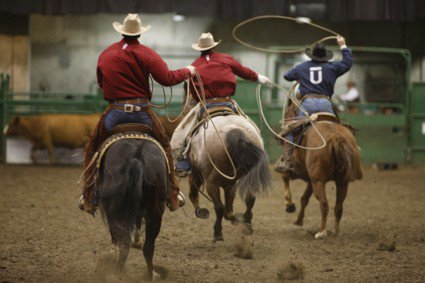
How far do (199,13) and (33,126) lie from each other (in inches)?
169

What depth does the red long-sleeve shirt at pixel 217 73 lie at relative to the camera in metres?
7.19

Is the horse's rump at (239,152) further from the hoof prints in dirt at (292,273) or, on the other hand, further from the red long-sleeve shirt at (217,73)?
the hoof prints in dirt at (292,273)

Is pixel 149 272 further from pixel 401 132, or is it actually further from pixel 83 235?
pixel 401 132

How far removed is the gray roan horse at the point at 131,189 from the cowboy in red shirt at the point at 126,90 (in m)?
0.23

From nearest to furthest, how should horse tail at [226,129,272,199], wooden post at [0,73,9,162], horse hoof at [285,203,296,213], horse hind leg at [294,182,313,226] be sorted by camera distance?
horse tail at [226,129,272,199]
horse hind leg at [294,182,313,226]
horse hoof at [285,203,296,213]
wooden post at [0,73,9,162]

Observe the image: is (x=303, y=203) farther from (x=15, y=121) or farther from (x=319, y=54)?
(x=15, y=121)

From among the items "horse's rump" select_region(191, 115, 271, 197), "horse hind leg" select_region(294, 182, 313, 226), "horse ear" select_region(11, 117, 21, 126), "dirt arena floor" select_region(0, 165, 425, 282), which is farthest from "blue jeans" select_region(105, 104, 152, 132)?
"horse ear" select_region(11, 117, 21, 126)

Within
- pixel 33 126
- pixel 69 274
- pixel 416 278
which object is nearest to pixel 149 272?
pixel 69 274

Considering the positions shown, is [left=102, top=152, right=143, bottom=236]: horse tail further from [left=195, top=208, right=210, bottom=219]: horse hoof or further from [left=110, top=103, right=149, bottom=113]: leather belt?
[left=195, top=208, right=210, bottom=219]: horse hoof

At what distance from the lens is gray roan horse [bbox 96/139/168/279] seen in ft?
16.2

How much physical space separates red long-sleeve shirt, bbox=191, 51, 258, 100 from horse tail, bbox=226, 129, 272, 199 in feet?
1.99

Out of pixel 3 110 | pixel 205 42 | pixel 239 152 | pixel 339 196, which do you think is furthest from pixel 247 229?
pixel 3 110

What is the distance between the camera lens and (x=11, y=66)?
1777 centimetres

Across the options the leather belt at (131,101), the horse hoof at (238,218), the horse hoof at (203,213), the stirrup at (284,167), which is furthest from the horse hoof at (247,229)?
the leather belt at (131,101)
